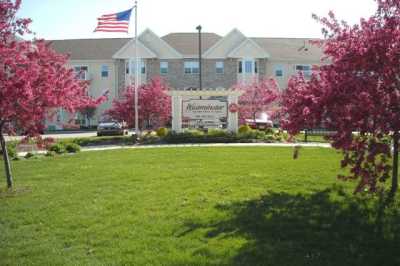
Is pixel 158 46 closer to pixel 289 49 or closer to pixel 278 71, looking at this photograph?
pixel 278 71

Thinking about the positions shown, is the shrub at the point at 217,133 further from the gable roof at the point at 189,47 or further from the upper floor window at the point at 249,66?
the gable roof at the point at 189,47

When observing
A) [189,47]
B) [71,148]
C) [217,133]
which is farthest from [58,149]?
[189,47]

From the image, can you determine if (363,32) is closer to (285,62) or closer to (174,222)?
(174,222)

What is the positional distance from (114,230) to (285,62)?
39.7 meters

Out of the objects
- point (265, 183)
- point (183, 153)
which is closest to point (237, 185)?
point (265, 183)

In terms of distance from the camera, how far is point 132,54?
43062 millimetres

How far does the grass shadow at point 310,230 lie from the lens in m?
5.13

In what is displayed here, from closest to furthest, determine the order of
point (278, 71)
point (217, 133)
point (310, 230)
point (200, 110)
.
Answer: point (310, 230) < point (217, 133) < point (200, 110) < point (278, 71)

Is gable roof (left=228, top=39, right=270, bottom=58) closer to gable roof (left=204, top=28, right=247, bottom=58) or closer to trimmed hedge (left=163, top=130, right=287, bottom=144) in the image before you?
gable roof (left=204, top=28, right=247, bottom=58)

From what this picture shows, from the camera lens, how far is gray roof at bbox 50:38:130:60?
4566cm

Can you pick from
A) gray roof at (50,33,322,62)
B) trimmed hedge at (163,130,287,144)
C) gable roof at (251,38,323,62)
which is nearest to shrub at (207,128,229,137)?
trimmed hedge at (163,130,287,144)

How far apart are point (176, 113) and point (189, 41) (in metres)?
23.4

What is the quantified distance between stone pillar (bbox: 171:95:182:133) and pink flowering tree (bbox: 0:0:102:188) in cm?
1384

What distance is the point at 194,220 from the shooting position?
6539mm
